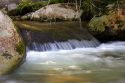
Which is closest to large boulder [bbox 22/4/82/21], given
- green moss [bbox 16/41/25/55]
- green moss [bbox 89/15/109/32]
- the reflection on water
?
green moss [bbox 89/15/109/32]

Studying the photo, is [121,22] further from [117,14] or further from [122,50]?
[122,50]

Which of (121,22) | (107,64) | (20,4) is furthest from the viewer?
(20,4)

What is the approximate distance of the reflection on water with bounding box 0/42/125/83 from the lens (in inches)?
266

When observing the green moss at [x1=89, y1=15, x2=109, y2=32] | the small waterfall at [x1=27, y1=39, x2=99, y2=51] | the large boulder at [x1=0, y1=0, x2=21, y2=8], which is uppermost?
the large boulder at [x1=0, y1=0, x2=21, y2=8]

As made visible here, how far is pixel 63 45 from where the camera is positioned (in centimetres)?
1006

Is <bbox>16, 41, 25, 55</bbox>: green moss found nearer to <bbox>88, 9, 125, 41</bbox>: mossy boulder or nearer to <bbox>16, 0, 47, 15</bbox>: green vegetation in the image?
<bbox>88, 9, 125, 41</bbox>: mossy boulder

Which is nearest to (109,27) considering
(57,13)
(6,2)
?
(57,13)

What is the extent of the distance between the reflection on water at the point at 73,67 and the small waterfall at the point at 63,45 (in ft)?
0.74

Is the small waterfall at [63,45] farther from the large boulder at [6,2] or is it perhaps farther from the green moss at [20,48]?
the large boulder at [6,2]

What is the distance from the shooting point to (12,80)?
6652mm

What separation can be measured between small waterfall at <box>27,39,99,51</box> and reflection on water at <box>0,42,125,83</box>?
0.22 metres

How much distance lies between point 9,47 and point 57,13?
244 inches

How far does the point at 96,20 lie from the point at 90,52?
2.21m

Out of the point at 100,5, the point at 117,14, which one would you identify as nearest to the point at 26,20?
the point at 100,5
